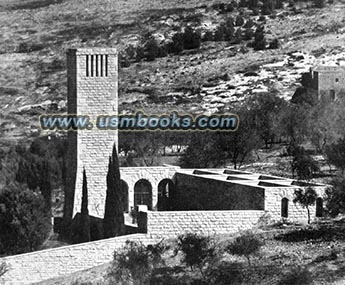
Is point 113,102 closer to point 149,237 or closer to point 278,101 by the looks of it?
point 149,237

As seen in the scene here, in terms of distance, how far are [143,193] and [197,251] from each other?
43.6 feet

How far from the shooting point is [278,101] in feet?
196

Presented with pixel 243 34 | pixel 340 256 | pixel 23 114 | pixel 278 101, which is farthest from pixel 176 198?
pixel 243 34

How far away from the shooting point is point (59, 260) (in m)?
31.6

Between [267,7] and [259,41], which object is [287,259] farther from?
[267,7]

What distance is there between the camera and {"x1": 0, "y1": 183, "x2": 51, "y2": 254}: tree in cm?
3609

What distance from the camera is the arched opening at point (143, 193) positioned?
41.8m

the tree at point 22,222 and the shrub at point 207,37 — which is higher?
the shrub at point 207,37

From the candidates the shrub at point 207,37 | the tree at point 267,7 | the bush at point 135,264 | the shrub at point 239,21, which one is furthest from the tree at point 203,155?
the tree at point 267,7

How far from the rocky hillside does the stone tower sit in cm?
3182

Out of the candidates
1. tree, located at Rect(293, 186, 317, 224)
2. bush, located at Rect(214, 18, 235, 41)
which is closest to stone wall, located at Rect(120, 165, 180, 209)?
tree, located at Rect(293, 186, 317, 224)

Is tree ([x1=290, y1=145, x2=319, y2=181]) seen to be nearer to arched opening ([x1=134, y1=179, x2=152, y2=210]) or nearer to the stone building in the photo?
the stone building

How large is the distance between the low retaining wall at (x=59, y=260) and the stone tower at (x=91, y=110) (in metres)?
6.37

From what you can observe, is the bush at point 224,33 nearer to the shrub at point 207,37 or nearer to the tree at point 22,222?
the shrub at point 207,37
